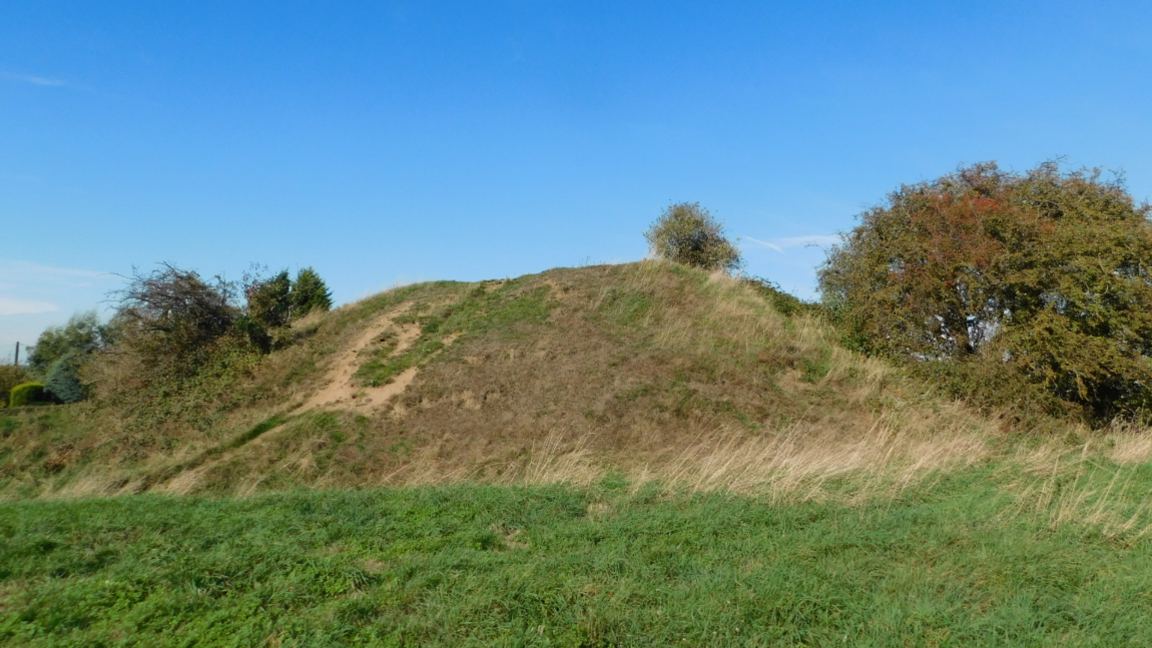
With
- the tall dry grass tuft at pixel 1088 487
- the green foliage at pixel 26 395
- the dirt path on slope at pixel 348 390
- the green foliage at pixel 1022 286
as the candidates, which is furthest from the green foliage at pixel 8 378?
the tall dry grass tuft at pixel 1088 487

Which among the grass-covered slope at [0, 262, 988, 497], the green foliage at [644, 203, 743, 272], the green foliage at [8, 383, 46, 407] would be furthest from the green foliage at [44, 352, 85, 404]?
the green foliage at [644, 203, 743, 272]

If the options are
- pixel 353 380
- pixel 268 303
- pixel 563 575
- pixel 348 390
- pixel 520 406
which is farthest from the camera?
pixel 268 303

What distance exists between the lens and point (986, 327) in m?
16.7

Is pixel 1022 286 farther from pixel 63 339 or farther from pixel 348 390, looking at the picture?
pixel 63 339

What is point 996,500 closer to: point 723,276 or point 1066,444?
point 1066,444

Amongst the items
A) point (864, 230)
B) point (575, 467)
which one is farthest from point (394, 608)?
point (864, 230)

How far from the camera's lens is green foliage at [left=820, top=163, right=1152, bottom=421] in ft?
48.9

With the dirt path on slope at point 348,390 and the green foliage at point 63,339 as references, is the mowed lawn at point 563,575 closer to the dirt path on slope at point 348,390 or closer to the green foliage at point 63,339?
the dirt path on slope at point 348,390

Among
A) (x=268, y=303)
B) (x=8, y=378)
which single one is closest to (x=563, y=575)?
(x=268, y=303)

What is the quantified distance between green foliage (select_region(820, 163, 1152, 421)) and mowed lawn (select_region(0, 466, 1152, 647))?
9406mm

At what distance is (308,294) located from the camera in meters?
26.0

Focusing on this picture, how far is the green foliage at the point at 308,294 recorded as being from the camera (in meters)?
25.2

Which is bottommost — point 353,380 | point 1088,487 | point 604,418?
point 1088,487

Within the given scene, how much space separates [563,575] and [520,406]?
31.5 feet
